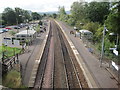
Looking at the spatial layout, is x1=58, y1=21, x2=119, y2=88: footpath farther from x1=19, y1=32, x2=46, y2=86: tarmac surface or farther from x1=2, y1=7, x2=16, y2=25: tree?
x1=2, y1=7, x2=16, y2=25: tree

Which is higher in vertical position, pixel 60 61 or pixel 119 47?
pixel 119 47

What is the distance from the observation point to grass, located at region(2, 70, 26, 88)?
11543 mm

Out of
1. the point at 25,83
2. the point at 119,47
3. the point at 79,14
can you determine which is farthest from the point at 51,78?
the point at 79,14

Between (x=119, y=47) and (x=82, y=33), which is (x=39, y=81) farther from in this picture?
(x=82, y=33)

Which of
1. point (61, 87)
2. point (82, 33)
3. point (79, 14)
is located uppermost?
point (79, 14)

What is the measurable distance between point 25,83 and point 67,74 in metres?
3.67

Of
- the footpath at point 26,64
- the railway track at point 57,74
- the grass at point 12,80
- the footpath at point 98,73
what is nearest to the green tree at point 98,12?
the footpath at point 98,73

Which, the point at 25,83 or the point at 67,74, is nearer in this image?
the point at 25,83

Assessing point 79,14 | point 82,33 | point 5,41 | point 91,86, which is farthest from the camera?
point 79,14

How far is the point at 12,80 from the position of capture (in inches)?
485

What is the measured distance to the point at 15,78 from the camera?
12.6 meters

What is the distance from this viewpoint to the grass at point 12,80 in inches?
454

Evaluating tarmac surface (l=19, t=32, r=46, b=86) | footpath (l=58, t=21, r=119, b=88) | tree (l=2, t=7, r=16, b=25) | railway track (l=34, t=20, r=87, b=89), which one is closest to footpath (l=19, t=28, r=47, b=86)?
tarmac surface (l=19, t=32, r=46, b=86)

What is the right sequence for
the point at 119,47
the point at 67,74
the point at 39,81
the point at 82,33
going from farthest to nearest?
the point at 82,33 < the point at 119,47 < the point at 67,74 < the point at 39,81
